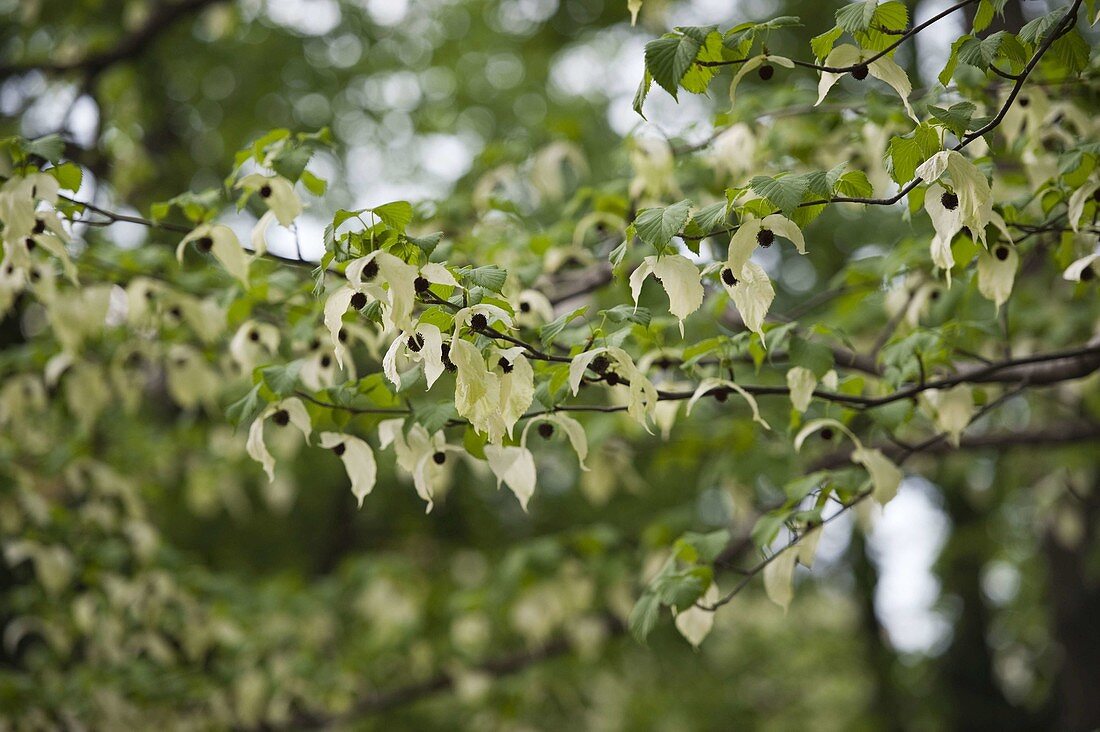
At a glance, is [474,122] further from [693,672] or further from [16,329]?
[693,672]

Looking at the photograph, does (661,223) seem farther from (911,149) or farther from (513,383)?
(911,149)

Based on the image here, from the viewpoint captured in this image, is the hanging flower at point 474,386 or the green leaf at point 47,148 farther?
the green leaf at point 47,148

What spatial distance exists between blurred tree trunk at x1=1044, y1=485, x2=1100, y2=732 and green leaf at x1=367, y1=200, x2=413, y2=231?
525 centimetres

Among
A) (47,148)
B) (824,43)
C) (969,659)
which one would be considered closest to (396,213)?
(824,43)

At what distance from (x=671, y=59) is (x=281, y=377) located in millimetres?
993

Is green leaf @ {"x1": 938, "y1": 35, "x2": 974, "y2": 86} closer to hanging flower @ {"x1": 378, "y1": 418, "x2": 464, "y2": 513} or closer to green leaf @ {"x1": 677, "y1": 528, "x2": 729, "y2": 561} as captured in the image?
green leaf @ {"x1": 677, "y1": 528, "x2": 729, "y2": 561}

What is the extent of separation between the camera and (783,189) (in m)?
1.68

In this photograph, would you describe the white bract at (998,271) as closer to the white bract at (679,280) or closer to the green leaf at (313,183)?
the white bract at (679,280)

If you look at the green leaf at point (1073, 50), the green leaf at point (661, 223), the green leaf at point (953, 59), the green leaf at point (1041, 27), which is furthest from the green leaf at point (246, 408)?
the green leaf at point (1073, 50)

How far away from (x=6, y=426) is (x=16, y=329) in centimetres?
97

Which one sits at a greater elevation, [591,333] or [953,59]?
[953,59]

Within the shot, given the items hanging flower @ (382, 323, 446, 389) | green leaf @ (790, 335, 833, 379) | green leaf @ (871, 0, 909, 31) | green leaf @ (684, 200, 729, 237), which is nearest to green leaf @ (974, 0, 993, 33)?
green leaf @ (871, 0, 909, 31)

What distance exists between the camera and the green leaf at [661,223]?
1.68m

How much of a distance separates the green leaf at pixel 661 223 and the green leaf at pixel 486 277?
27cm
